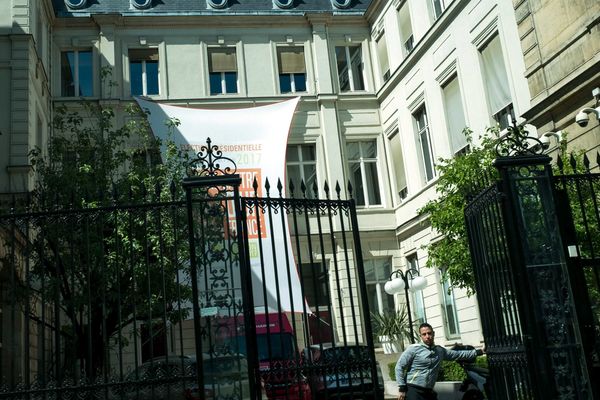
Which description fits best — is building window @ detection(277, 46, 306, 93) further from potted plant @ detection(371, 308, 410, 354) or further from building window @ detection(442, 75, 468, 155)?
potted plant @ detection(371, 308, 410, 354)

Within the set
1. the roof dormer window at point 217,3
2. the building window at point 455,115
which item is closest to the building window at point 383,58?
the building window at point 455,115

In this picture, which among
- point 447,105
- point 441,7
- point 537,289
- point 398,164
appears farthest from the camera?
point 398,164

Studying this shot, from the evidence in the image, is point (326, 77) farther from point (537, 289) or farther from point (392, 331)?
point (537, 289)

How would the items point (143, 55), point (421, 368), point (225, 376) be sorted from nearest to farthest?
point (225, 376) < point (421, 368) < point (143, 55)

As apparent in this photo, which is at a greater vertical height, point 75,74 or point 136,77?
point 75,74

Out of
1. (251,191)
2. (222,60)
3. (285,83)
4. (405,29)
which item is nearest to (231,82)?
(222,60)

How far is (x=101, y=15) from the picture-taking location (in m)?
22.9

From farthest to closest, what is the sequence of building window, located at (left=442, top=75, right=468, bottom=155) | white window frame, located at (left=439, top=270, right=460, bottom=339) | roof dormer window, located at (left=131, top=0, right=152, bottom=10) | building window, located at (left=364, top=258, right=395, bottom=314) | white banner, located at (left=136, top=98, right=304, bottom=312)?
roof dormer window, located at (left=131, top=0, right=152, bottom=10)
building window, located at (left=364, top=258, right=395, bottom=314)
white window frame, located at (left=439, top=270, right=460, bottom=339)
building window, located at (left=442, top=75, right=468, bottom=155)
white banner, located at (left=136, top=98, right=304, bottom=312)

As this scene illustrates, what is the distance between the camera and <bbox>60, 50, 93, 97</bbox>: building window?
23.0 m

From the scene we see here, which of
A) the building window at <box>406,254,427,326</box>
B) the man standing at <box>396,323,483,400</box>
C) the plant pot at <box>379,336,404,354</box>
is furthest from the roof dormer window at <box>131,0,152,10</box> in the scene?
the man standing at <box>396,323,483,400</box>

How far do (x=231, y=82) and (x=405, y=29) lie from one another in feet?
20.6

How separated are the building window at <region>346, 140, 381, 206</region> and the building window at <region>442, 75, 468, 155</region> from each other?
4898mm

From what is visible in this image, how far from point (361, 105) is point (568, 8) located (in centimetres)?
1173

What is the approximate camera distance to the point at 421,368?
8117 mm
